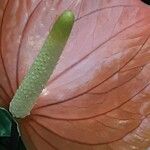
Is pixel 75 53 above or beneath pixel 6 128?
above

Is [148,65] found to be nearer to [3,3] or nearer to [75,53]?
[75,53]

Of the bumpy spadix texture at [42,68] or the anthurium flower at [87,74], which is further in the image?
the anthurium flower at [87,74]

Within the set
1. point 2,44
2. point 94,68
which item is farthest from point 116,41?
point 2,44

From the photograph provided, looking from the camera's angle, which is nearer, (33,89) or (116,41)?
(33,89)

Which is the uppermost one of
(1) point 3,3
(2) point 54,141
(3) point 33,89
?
(1) point 3,3

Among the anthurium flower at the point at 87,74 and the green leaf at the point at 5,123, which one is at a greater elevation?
the anthurium flower at the point at 87,74
